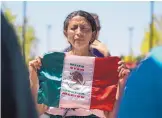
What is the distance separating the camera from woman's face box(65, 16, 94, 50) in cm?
292

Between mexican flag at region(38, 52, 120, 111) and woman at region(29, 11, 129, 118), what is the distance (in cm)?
7

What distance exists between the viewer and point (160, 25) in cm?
2509

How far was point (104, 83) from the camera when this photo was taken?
3182 millimetres

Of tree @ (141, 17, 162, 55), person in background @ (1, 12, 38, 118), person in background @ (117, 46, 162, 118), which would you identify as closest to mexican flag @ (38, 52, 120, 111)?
person in background @ (117, 46, 162, 118)

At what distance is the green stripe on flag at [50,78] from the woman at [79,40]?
63 millimetres

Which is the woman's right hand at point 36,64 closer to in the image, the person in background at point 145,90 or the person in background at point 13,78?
the person in background at point 145,90

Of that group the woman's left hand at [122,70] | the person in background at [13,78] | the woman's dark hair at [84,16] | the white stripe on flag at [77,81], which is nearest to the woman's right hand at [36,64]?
the white stripe on flag at [77,81]

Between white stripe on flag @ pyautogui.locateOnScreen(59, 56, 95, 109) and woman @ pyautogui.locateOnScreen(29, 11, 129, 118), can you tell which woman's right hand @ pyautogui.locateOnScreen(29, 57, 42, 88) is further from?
white stripe on flag @ pyautogui.locateOnScreen(59, 56, 95, 109)

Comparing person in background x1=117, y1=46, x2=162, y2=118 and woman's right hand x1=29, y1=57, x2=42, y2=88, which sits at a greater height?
person in background x1=117, y1=46, x2=162, y2=118

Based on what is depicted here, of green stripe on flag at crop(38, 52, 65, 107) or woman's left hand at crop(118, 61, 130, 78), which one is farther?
green stripe on flag at crop(38, 52, 65, 107)

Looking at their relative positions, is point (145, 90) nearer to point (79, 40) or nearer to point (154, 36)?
point (79, 40)

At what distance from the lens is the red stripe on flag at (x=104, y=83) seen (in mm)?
3125

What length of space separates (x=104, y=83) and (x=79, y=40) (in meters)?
0.43

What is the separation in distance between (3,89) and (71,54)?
89.7 inches
